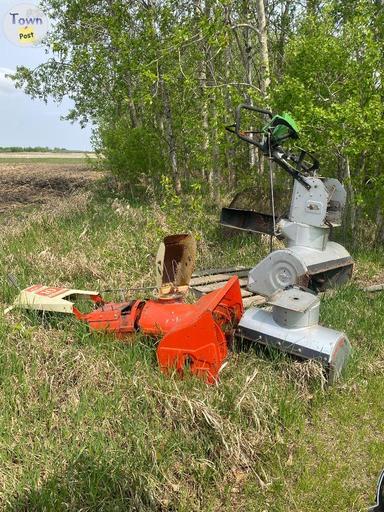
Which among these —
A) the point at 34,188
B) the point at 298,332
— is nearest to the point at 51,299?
the point at 298,332

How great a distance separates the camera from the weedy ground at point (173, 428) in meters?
2.30

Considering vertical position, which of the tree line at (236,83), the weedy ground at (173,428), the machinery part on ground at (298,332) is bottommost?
the weedy ground at (173,428)

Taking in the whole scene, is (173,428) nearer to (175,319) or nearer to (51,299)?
(175,319)

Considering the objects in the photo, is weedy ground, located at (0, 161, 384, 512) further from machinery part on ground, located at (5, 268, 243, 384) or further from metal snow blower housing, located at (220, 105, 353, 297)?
metal snow blower housing, located at (220, 105, 353, 297)

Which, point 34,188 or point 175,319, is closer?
point 175,319

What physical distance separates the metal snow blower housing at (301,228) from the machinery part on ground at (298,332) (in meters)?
0.81

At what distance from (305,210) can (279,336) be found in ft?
5.29

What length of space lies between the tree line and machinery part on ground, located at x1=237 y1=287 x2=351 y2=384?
118 inches

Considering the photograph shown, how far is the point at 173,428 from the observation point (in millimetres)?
2648

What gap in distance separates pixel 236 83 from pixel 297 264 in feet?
13.4

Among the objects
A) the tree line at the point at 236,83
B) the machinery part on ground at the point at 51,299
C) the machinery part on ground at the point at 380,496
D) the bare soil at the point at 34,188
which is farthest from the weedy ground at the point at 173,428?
the bare soil at the point at 34,188

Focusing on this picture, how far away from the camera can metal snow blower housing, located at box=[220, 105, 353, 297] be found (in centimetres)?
409

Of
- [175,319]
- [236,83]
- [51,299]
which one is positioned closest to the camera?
[175,319]

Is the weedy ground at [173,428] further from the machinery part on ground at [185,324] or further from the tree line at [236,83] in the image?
the tree line at [236,83]
